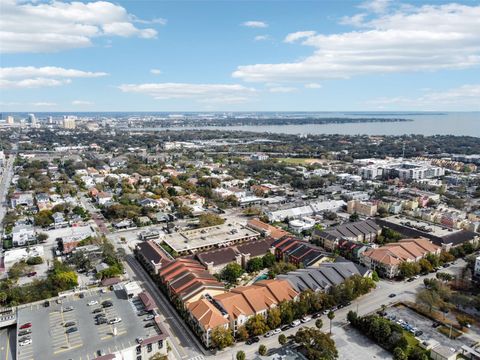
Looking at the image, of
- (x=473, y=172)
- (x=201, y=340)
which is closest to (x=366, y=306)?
(x=201, y=340)

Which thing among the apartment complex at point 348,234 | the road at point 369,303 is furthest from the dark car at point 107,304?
the apartment complex at point 348,234

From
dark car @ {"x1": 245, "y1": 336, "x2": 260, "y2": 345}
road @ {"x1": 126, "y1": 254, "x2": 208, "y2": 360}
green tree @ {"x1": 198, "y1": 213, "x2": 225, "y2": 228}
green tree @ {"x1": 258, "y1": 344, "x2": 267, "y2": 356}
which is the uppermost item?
green tree @ {"x1": 198, "y1": 213, "x2": 225, "y2": 228}

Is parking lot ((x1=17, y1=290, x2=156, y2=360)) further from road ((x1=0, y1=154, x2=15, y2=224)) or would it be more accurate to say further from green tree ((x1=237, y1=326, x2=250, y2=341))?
road ((x1=0, y1=154, x2=15, y2=224))

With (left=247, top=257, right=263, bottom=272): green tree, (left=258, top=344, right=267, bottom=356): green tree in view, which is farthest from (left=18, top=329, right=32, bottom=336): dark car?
(left=247, top=257, right=263, bottom=272): green tree

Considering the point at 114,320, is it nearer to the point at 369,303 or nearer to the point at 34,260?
the point at 34,260

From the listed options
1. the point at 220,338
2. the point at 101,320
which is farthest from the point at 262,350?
the point at 101,320

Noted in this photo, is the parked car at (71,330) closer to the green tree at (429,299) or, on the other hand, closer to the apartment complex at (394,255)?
the green tree at (429,299)
